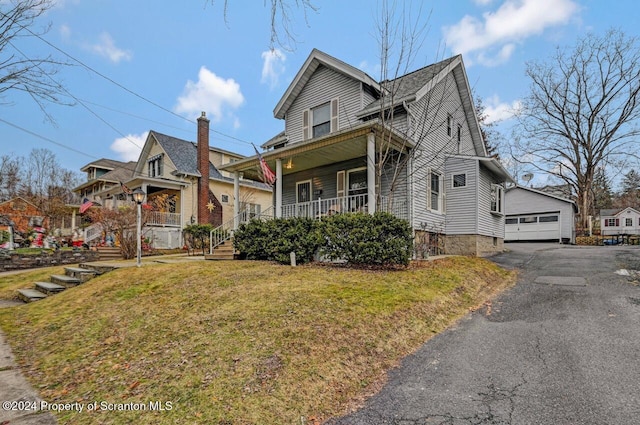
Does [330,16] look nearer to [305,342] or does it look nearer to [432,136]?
[305,342]

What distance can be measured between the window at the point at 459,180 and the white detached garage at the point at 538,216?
14.2 metres

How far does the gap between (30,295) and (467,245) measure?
1400cm

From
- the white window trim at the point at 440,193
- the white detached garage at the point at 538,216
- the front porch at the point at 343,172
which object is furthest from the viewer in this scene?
the white detached garage at the point at 538,216

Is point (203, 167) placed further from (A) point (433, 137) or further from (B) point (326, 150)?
(A) point (433, 137)

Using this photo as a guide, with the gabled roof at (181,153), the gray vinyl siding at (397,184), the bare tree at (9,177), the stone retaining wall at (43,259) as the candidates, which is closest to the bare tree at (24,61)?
the gray vinyl siding at (397,184)

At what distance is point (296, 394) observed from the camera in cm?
301

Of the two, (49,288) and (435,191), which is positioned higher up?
(435,191)

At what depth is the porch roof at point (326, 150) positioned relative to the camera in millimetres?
9312

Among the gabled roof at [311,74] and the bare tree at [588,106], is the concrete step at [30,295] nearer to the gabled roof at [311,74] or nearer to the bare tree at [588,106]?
the gabled roof at [311,74]

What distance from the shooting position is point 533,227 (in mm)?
24516

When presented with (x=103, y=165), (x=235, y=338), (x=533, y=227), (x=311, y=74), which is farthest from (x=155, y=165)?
(x=533, y=227)

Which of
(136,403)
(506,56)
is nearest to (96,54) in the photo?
(136,403)

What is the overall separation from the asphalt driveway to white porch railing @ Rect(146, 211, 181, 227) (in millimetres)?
18359

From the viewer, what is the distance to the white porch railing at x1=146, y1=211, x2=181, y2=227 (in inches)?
739
